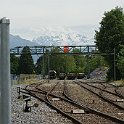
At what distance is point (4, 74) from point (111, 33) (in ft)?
235

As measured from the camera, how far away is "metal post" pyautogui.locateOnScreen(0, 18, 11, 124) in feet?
8.13

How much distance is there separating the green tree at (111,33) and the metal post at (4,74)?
68.8m

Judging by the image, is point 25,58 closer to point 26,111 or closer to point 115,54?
point 115,54

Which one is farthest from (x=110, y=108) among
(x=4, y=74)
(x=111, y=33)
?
(x=111, y=33)

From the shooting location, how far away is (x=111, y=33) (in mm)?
73375

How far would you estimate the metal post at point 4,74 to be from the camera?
248 centimetres

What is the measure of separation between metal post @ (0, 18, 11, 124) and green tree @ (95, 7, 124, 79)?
226 feet

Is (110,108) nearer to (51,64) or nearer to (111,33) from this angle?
(111,33)

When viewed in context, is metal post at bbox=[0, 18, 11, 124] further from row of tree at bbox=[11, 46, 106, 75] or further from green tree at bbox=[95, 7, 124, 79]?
row of tree at bbox=[11, 46, 106, 75]

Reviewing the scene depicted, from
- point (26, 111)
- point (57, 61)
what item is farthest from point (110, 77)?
point (57, 61)

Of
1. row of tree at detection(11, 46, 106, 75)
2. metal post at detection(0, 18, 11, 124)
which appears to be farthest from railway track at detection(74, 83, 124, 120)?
row of tree at detection(11, 46, 106, 75)

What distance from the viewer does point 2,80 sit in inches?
99.1

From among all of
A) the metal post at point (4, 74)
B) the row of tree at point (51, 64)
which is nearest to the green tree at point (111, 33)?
the row of tree at point (51, 64)

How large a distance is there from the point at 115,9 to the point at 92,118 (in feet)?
212
